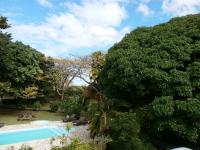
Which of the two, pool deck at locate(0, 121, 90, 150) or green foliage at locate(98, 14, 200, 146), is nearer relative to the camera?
green foliage at locate(98, 14, 200, 146)

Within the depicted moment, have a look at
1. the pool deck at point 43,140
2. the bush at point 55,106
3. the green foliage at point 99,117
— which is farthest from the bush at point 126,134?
the bush at point 55,106

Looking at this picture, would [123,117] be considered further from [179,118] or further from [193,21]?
[193,21]

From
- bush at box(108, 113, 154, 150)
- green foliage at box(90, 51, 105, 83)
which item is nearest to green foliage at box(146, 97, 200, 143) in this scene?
bush at box(108, 113, 154, 150)

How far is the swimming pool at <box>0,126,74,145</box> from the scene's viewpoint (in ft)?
52.8

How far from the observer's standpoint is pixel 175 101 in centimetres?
1223

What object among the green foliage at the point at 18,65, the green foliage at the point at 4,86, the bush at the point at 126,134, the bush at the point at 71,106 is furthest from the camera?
the bush at the point at 71,106

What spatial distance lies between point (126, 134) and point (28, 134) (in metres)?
7.16

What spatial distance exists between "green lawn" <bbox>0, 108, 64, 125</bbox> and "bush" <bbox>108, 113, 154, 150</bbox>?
981 cm

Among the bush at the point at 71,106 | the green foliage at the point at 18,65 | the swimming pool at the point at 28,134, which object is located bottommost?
the swimming pool at the point at 28,134

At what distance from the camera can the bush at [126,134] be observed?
11.7 meters

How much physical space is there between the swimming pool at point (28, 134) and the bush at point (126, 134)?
491 cm

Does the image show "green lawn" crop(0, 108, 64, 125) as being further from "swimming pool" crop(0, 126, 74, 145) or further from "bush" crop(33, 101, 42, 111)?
"swimming pool" crop(0, 126, 74, 145)

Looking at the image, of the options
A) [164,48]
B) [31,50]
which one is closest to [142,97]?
[164,48]

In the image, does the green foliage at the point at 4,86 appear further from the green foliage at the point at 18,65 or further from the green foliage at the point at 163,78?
the green foliage at the point at 163,78
